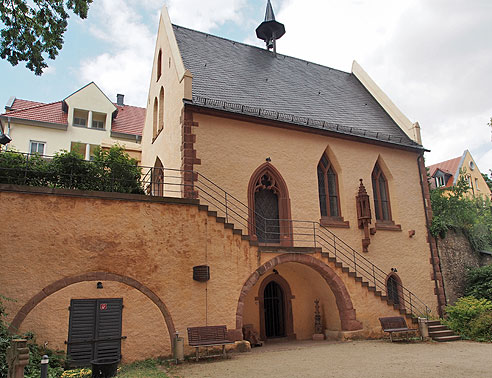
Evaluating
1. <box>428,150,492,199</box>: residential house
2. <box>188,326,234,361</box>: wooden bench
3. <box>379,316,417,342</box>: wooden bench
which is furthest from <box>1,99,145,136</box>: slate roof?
<box>428,150,492,199</box>: residential house

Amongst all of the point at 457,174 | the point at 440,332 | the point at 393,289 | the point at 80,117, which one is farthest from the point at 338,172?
the point at 457,174

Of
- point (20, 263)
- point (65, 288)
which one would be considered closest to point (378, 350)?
point (65, 288)

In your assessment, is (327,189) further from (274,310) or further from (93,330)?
(93,330)

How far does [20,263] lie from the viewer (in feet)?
31.2

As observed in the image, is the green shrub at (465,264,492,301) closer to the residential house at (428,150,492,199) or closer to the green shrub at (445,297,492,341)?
the green shrub at (445,297,492,341)

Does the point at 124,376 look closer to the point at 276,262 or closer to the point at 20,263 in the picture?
the point at 20,263

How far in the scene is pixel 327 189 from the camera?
53.2 ft

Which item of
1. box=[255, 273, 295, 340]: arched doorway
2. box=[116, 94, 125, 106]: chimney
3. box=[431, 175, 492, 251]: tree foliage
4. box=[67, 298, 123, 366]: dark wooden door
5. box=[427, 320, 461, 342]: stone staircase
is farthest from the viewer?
box=[116, 94, 125, 106]: chimney

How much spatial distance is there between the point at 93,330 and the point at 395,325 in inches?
360

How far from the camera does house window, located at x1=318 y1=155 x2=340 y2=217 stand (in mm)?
15984

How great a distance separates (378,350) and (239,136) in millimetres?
7941

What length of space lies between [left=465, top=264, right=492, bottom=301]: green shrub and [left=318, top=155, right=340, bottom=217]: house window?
6.89 metres

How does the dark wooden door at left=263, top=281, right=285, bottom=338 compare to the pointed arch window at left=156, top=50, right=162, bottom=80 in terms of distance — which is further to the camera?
the pointed arch window at left=156, top=50, right=162, bottom=80

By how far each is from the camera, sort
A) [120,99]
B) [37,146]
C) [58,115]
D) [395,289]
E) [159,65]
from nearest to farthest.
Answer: [395,289] < [159,65] < [37,146] < [58,115] < [120,99]
